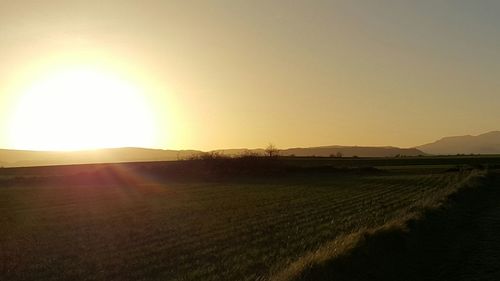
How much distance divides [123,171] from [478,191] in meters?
60.4

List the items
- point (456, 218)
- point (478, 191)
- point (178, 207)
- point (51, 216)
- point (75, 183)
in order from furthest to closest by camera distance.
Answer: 1. point (75, 183)
2. point (478, 191)
3. point (178, 207)
4. point (51, 216)
5. point (456, 218)

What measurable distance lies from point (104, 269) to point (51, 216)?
16.9m

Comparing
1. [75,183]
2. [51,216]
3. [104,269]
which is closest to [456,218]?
[104,269]

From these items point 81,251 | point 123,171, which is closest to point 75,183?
point 123,171

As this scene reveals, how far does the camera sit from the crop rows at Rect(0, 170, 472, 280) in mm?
14977

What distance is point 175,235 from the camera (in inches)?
838

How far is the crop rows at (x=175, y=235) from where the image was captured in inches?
590

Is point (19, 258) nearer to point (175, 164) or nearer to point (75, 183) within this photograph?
point (75, 183)

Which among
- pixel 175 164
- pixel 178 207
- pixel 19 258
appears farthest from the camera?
pixel 175 164

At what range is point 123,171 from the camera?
285 ft

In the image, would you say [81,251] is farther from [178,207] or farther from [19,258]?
[178,207]

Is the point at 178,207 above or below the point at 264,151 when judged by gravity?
below

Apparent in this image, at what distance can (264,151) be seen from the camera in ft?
288

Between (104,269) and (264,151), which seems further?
(264,151)
